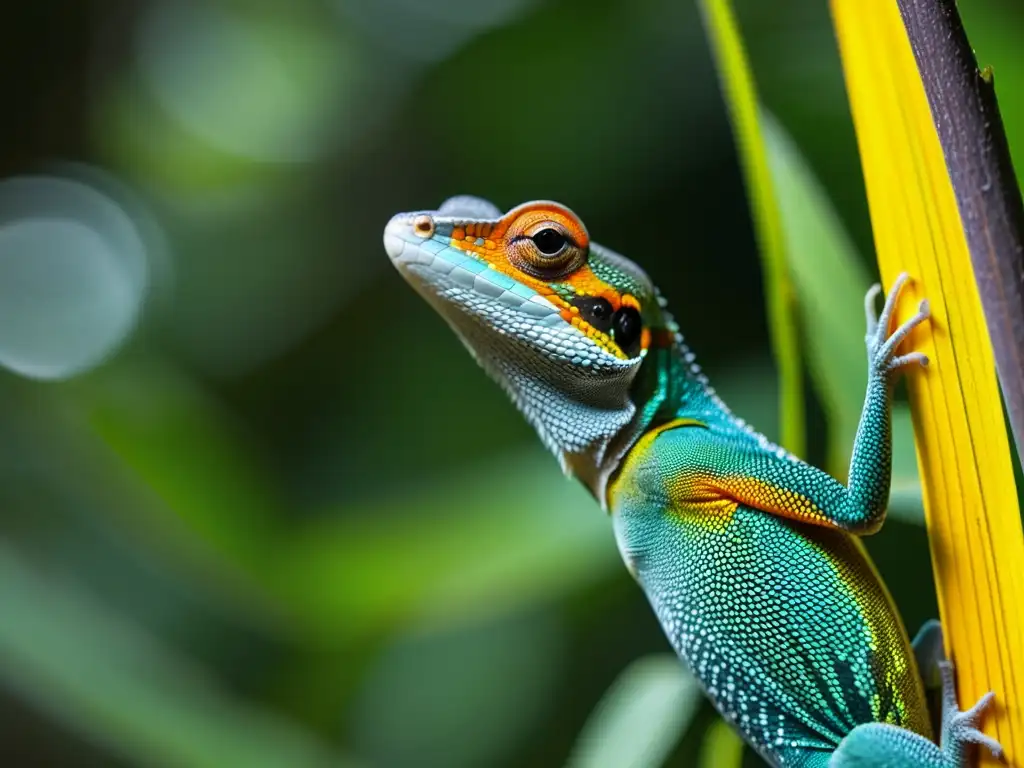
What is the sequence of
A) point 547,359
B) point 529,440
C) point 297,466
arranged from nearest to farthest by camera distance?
point 547,359, point 529,440, point 297,466

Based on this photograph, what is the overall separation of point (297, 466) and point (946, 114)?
75.8 inches

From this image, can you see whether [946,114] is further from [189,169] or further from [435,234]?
[189,169]

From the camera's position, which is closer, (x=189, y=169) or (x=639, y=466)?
→ (x=639, y=466)

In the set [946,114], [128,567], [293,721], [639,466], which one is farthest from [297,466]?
[946,114]

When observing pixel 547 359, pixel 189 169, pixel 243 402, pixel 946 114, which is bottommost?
pixel 243 402

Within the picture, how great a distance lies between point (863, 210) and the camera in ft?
4.44

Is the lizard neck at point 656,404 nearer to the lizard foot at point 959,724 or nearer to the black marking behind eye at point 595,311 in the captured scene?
the black marking behind eye at point 595,311

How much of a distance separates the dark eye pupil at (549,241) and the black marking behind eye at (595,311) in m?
0.05

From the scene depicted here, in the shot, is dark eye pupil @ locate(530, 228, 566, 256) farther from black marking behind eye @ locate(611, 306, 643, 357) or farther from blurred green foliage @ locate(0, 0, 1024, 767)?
blurred green foliage @ locate(0, 0, 1024, 767)

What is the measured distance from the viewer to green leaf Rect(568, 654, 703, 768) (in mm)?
643

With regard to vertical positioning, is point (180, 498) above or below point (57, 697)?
above

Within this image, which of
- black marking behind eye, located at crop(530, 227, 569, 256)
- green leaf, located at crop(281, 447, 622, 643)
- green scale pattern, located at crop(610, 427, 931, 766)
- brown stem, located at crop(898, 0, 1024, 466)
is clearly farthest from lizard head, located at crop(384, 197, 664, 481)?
green leaf, located at crop(281, 447, 622, 643)

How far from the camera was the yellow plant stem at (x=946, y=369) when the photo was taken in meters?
0.50

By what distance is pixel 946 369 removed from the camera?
52 centimetres
